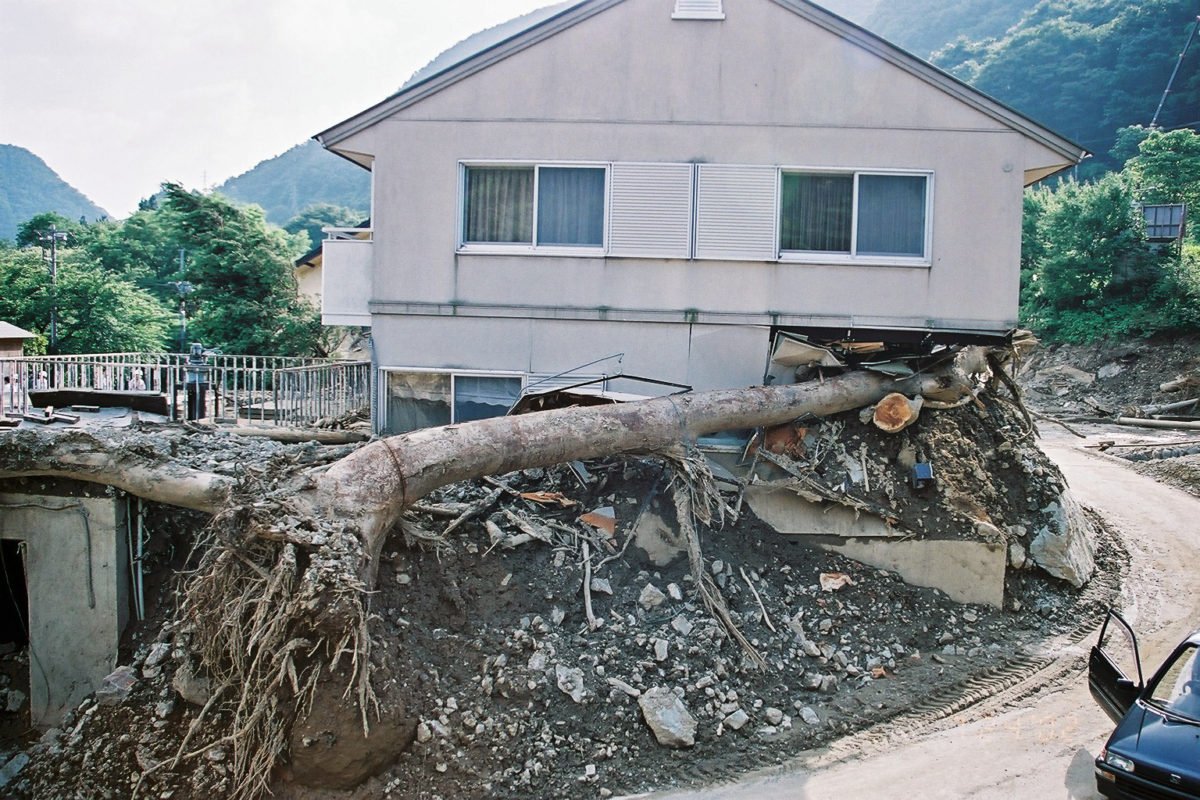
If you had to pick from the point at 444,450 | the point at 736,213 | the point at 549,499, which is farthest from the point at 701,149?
the point at 444,450

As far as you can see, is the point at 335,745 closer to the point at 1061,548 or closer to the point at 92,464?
the point at 92,464

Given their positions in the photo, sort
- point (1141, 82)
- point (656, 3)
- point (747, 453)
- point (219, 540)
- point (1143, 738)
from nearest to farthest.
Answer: point (1143, 738)
point (219, 540)
point (747, 453)
point (656, 3)
point (1141, 82)

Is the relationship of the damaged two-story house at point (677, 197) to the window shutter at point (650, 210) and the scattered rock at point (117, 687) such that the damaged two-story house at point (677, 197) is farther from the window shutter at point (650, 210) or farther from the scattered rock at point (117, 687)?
the scattered rock at point (117, 687)

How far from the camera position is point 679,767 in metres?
6.91

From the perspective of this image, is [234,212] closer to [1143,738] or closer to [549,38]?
[549,38]

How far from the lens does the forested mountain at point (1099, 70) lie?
5569 cm

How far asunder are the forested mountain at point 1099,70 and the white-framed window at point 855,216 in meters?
49.6

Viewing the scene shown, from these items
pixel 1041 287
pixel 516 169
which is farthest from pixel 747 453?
pixel 1041 287

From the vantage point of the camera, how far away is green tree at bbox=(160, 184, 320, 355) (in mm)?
26406

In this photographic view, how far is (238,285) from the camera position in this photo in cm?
2706

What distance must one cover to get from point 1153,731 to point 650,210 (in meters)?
8.18

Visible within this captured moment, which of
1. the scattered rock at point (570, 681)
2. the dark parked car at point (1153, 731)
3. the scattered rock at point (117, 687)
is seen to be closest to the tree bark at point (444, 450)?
the scattered rock at point (117, 687)

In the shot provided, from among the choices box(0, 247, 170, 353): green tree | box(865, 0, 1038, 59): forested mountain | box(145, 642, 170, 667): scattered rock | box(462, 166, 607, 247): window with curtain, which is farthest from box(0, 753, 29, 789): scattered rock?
box(865, 0, 1038, 59): forested mountain

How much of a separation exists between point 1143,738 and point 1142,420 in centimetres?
1994
